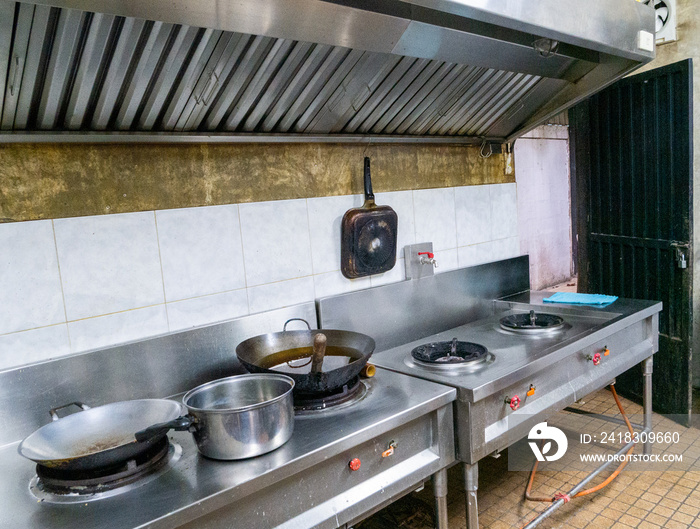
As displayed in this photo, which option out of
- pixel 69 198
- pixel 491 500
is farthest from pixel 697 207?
pixel 69 198

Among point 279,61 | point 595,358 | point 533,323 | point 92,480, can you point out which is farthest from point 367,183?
point 92,480

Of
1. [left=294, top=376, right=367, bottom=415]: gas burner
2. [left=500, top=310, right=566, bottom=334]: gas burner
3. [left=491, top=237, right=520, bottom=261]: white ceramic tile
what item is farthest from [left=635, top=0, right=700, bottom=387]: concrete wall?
[left=294, top=376, right=367, bottom=415]: gas burner

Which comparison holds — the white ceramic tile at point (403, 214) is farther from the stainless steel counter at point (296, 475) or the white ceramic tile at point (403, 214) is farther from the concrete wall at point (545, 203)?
the concrete wall at point (545, 203)

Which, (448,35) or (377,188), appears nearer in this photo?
(448,35)

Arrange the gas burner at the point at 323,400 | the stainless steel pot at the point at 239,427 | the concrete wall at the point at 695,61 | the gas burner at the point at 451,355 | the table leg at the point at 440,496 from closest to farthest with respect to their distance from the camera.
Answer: the stainless steel pot at the point at 239,427
the gas burner at the point at 323,400
the table leg at the point at 440,496
the gas burner at the point at 451,355
the concrete wall at the point at 695,61

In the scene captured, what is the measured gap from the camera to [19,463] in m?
1.51

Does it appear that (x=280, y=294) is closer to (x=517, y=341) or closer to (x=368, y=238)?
(x=368, y=238)

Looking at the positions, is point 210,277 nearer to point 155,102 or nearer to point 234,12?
point 155,102

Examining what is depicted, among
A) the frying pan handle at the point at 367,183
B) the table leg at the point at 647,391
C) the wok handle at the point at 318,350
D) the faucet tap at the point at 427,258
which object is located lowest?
the table leg at the point at 647,391

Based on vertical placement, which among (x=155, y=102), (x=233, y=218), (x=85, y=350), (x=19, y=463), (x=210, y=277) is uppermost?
(x=155, y=102)

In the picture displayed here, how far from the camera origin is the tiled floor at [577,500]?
7.97ft

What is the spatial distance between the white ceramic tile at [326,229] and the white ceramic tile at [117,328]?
72 cm

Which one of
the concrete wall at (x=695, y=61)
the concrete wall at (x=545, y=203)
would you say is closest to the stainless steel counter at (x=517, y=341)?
the concrete wall at (x=695, y=61)

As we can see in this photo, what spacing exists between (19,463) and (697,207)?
4284mm
